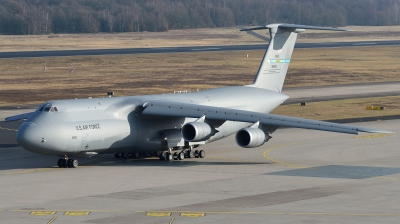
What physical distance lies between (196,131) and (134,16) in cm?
14658

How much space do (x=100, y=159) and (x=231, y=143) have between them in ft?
29.4

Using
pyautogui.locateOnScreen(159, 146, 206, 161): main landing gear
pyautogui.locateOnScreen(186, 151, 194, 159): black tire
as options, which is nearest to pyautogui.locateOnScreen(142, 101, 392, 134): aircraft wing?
pyautogui.locateOnScreen(159, 146, 206, 161): main landing gear

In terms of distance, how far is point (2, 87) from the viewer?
7588 cm

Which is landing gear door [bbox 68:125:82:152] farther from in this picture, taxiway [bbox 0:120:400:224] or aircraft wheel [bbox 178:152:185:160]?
aircraft wheel [bbox 178:152:185:160]

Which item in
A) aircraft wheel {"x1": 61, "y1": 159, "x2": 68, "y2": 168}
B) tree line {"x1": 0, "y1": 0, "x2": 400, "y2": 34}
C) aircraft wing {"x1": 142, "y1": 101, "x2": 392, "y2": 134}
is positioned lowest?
aircraft wheel {"x1": 61, "y1": 159, "x2": 68, "y2": 168}

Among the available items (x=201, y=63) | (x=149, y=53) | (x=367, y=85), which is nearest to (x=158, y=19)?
(x=149, y=53)

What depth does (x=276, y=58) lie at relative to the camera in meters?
45.8

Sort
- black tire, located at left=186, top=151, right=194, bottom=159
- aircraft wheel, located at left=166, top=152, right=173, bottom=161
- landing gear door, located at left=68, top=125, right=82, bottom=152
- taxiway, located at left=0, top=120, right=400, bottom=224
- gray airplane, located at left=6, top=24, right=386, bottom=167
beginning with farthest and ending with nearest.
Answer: black tire, located at left=186, top=151, right=194, bottom=159 < aircraft wheel, located at left=166, top=152, right=173, bottom=161 < landing gear door, located at left=68, top=125, right=82, bottom=152 < gray airplane, located at left=6, top=24, right=386, bottom=167 < taxiway, located at left=0, top=120, right=400, bottom=224

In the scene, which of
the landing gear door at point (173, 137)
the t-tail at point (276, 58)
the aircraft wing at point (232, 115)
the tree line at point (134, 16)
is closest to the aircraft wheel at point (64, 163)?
the aircraft wing at point (232, 115)

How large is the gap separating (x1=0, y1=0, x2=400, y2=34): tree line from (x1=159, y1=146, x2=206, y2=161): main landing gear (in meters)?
133

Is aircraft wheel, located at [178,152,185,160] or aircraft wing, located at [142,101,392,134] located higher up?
aircraft wing, located at [142,101,392,134]

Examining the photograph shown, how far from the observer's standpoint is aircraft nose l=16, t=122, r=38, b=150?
114 ft

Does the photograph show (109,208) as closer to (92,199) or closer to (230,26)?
(92,199)

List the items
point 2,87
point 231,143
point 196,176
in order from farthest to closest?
point 2,87 → point 231,143 → point 196,176
